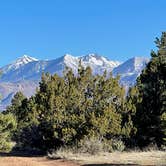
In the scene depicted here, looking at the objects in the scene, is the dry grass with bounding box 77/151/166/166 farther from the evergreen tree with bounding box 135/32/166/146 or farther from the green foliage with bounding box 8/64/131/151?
the evergreen tree with bounding box 135/32/166/146

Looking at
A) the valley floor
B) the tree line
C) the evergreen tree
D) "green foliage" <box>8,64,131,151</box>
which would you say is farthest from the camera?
the evergreen tree

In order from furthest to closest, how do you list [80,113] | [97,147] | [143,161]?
[80,113]
[97,147]
[143,161]

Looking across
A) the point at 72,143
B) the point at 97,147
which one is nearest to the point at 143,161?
the point at 97,147

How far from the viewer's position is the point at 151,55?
50000 millimetres

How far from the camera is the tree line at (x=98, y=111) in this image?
42344mm

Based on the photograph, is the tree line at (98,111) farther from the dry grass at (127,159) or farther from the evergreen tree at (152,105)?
the dry grass at (127,159)

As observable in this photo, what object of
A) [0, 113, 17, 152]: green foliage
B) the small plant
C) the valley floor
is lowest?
the valley floor

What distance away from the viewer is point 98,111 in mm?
43062

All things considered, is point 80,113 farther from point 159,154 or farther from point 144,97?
point 159,154

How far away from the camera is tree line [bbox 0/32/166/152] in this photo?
139 ft

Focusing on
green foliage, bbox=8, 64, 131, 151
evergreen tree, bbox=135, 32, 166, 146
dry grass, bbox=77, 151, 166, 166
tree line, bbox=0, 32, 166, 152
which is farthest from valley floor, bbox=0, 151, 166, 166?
evergreen tree, bbox=135, 32, 166, 146

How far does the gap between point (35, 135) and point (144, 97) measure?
10.5 m

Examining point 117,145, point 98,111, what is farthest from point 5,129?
point 117,145

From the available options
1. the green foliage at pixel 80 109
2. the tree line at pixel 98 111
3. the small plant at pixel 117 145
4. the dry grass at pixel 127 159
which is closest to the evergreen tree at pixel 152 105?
the tree line at pixel 98 111
